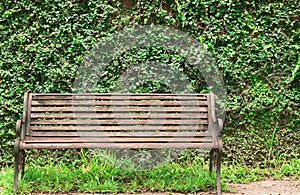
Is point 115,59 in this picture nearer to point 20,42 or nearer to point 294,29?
point 20,42

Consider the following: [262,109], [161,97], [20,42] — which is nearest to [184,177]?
[161,97]

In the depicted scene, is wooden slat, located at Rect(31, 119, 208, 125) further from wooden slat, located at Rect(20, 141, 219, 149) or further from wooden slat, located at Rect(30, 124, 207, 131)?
wooden slat, located at Rect(20, 141, 219, 149)

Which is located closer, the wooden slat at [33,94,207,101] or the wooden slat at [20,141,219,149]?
the wooden slat at [20,141,219,149]

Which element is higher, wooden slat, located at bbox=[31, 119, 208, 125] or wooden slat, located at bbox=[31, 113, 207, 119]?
wooden slat, located at bbox=[31, 113, 207, 119]

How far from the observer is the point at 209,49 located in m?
4.94

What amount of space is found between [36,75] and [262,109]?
2442mm

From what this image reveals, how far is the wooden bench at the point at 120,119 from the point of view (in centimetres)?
426

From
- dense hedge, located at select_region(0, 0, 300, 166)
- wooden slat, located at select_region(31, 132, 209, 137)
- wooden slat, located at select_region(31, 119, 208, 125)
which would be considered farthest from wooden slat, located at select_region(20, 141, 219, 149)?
dense hedge, located at select_region(0, 0, 300, 166)

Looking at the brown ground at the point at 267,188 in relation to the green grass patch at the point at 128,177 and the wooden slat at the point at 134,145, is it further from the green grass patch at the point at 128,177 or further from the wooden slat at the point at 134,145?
the wooden slat at the point at 134,145

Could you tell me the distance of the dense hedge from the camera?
191 inches

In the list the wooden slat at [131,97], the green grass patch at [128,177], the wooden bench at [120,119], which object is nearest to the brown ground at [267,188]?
the green grass patch at [128,177]

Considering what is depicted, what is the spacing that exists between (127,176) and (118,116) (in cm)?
60

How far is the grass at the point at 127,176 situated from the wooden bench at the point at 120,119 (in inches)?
8.6

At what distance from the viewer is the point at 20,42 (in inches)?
191
